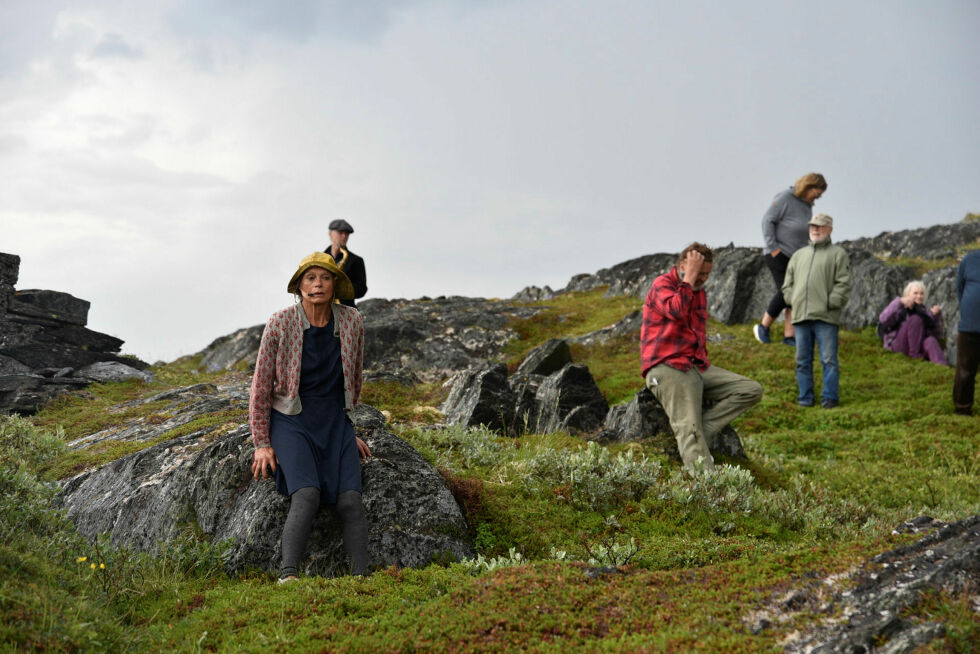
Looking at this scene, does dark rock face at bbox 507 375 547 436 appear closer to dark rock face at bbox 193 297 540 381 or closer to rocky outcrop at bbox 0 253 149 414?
dark rock face at bbox 193 297 540 381

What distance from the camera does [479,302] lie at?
36.3m

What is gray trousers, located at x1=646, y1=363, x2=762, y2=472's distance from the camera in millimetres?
10570

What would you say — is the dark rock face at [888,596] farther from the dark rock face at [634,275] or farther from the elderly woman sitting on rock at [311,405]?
the dark rock face at [634,275]

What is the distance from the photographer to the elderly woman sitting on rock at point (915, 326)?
20.3 meters

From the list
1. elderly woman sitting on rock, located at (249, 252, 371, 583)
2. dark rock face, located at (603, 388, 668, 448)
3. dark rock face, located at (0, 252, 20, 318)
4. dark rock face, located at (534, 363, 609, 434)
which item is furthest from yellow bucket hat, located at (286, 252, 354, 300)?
dark rock face, located at (0, 252, 20, 318)

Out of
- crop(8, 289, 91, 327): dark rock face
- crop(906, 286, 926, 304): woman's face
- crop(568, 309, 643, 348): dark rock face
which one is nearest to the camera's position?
crop(906, 286, 926, 304): woman's face

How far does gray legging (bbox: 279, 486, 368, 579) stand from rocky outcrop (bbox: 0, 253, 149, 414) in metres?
13.6

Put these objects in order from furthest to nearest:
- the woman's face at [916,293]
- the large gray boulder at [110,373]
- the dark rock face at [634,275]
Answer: the dark rock face at [634,275], the large gray boulder at [110,373], the woman's face at [916,293]

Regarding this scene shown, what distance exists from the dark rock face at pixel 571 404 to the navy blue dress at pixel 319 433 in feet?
21.3

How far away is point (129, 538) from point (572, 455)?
16.5 ft

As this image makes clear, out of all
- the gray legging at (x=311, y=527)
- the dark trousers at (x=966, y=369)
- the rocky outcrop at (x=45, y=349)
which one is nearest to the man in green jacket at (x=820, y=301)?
the dark trousers at (x=966, y=369)

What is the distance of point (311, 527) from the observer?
270 inches

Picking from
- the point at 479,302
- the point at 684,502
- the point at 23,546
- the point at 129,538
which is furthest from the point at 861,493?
the point at 479,302

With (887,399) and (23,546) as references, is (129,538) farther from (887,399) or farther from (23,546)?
(887,399)
